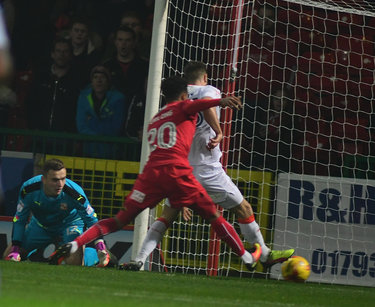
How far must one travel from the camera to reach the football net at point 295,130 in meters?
9.61

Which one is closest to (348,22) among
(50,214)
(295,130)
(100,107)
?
(295,130)

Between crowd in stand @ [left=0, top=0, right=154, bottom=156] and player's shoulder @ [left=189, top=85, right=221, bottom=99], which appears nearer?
player's shoulder @ [left=189, top=85, right=221, bottom=99]

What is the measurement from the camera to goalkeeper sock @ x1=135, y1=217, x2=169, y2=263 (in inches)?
315

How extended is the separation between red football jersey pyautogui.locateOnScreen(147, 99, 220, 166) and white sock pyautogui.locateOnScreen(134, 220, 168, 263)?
0.73 m

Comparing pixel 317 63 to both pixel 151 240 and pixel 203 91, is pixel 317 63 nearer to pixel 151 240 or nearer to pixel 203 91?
pixel 203 91

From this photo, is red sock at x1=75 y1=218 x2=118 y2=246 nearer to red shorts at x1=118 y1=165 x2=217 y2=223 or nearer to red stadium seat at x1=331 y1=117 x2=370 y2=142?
red shorts at x1=118 y1=165 x2=217 y2=223

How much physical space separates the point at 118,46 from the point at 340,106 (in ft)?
9.60

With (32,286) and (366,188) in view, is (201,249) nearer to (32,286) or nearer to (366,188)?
(366,188)

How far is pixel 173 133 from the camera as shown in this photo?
297 inches

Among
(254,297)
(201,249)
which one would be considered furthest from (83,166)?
(254,297)

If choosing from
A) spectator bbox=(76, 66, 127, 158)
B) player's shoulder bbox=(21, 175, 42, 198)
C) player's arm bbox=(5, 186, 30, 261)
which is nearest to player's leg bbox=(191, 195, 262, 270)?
player's shoulder bbox=(21, 175, 42, 198)

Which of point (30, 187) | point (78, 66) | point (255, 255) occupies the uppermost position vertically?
point (78, 66)

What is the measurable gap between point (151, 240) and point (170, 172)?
2.73 feet

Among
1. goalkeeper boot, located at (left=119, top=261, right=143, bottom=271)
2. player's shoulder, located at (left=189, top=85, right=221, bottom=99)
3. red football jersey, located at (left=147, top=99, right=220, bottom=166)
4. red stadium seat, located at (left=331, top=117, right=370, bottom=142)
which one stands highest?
red stadium seat, located at (left=331, top=117, right=370, bottom=142)
